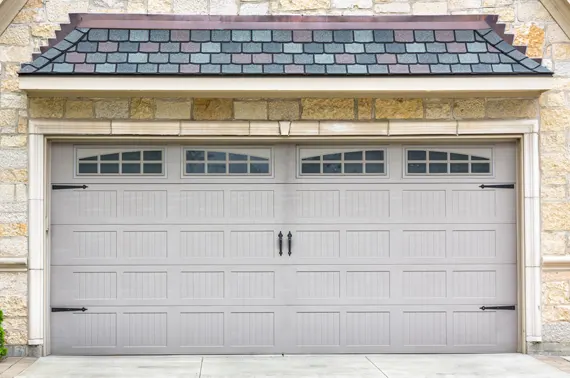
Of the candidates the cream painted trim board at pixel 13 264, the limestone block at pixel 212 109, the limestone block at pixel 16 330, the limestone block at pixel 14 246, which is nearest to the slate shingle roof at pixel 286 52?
the limestone block at pixel 212 109

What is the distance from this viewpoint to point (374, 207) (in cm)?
948

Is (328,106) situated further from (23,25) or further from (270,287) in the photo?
(23,25)

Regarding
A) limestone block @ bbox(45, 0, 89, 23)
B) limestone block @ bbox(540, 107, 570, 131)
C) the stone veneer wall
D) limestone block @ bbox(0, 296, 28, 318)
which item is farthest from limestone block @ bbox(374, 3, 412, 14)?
limestone block @ bbox(0, 296, 28, 318)

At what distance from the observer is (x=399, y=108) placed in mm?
9250

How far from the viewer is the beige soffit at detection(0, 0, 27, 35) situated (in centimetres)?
904

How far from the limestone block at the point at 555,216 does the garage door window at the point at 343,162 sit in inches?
71.0

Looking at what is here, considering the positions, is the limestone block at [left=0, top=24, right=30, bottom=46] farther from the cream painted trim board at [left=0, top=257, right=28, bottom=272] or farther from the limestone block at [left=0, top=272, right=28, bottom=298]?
the limestone block at [left=0, top=272, right=28, bottom=298]

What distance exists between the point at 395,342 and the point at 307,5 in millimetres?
3853

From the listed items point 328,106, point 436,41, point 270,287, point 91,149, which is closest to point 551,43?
point 436,41

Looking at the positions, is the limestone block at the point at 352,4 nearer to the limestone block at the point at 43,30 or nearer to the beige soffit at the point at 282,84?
the beige soffit at the point at 282,84

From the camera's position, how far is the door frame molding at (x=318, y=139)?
907 centimetres

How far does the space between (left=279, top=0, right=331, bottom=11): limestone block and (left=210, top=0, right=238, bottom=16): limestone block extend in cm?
51

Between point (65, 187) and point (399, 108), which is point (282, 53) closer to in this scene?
point (399, 108)

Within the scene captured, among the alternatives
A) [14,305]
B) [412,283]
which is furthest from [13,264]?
[412,283]
